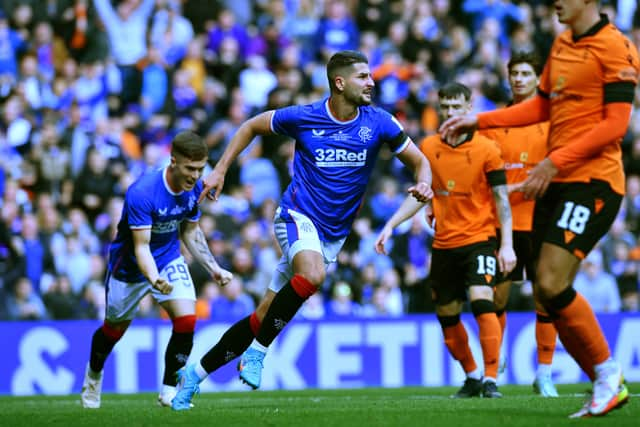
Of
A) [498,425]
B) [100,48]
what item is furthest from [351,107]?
[100,48]

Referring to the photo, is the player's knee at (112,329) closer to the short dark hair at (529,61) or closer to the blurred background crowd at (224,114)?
the short dark hair at (529,61)

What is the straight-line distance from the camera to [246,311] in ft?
54.6

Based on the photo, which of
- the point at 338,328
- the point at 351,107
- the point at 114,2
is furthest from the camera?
the point at 114,2

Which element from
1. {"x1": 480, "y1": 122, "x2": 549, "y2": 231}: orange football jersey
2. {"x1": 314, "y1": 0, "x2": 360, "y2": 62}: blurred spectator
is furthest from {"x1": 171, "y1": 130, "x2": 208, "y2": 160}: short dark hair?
{"x1": 314, "y1": 0, "x2": 360, "y2": 62}: blurred spectator

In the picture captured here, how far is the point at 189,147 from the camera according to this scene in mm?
9953

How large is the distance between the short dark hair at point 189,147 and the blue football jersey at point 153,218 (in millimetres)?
429

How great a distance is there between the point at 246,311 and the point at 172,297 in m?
6.23

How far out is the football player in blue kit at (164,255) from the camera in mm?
10039

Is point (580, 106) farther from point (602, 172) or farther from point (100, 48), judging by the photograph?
point (100, 48)

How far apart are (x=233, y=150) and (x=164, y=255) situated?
1406mm

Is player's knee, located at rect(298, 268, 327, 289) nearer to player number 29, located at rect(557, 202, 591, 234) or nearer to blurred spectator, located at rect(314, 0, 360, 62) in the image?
player number 29, located at rect(557, 202, 591, 234)

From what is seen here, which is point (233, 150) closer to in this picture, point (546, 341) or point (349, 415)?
point (349, 415)

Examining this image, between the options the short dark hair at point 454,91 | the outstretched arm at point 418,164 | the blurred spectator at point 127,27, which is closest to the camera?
the outstretched arm at point 418,164

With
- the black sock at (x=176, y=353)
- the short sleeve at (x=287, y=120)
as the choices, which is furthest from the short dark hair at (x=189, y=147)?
the black sock at (x=176, y=353)
